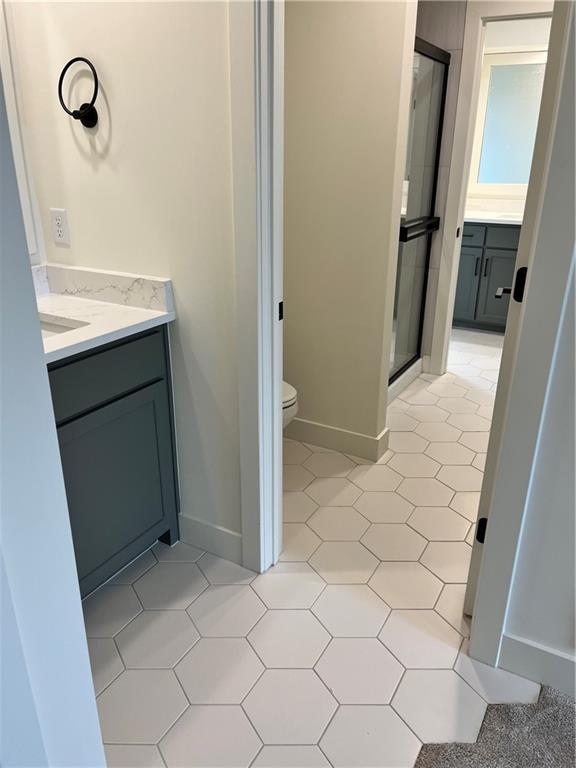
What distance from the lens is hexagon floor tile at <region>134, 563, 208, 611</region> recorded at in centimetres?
187

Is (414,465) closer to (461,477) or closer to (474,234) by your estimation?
(461,477)

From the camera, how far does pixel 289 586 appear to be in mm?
1943

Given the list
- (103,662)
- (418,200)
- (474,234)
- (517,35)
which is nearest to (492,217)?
(474,234)

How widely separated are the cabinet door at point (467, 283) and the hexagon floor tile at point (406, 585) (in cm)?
305

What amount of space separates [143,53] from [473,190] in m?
4.15

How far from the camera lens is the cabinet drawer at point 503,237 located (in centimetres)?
429

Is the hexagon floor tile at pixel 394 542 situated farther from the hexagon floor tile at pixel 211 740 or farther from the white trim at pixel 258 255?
the hexagon floor tile at pixel 211 740

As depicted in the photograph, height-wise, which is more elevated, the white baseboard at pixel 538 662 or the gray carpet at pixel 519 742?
the white baseboard at pixel 538 662

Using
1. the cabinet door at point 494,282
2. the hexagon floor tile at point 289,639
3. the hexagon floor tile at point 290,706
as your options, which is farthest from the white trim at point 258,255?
the cabinet door at point 494,282

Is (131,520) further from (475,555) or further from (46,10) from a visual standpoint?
(46,10)

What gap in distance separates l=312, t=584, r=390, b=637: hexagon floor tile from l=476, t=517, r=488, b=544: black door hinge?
0.39 metres

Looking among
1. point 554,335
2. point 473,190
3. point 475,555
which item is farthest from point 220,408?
point 473,190

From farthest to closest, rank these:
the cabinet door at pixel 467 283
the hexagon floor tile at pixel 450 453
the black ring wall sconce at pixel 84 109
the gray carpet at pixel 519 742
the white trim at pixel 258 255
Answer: the cabinet door at pixel 467 283, the hexagon floor tile at pixel 450 453, the black ring wall sconce at pixel 84 109, the white trim at pixel 258 255, the gray carpet at pixel 519 742

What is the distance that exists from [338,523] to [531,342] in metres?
1.20
